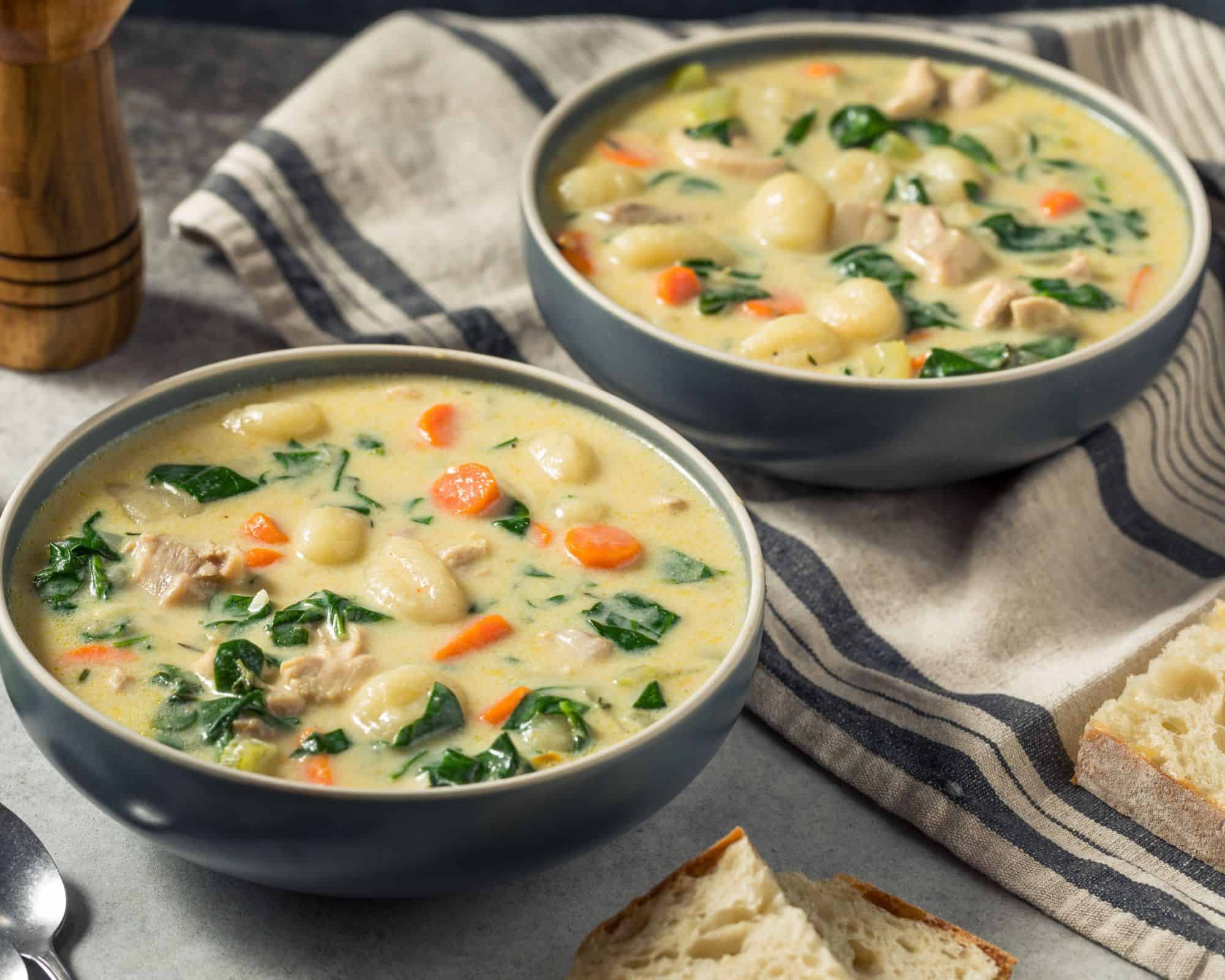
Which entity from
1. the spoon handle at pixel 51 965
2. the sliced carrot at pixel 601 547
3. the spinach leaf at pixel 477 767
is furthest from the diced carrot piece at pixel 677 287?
the spoon handle at pixel 51 965

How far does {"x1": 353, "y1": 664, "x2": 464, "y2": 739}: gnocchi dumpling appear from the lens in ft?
6.70

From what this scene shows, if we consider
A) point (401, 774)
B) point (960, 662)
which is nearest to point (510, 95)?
point (960, 662)

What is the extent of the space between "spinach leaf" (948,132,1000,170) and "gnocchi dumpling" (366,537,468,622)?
1.68 metres

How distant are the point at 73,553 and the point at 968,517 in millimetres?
1628

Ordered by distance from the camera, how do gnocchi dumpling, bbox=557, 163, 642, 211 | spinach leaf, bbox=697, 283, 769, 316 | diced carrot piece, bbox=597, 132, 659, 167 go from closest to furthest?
spinach leaf, bbox=697, 283, 769, 316 < gnocchi dumpling, bbox=557, 163, 642, 211 < diced carrot piece, bbox=597, 132, 659, 167

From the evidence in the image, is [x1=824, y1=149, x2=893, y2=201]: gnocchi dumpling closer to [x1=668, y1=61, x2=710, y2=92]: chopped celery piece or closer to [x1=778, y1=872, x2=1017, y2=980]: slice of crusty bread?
[x1=668, y1=61, x2=710, y2=92]: chopped celery piece

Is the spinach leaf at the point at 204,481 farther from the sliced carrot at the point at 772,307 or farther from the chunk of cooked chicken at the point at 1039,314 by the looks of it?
the chunk of cooked chicken at the point at 1039,314

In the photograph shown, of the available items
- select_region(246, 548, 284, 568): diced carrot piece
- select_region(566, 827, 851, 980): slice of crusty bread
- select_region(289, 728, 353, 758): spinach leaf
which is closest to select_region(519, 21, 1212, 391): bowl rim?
select_region(246, 548, 284, 568): diced carrot piece

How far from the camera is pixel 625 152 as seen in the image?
341cm

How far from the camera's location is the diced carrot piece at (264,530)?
2336 mm

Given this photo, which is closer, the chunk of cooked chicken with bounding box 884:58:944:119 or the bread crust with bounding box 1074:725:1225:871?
the bread crust with bounding box 1074:725:1225:871

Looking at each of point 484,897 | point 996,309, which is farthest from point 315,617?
point 996,309

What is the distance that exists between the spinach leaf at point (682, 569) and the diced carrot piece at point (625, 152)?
1239 millimetres

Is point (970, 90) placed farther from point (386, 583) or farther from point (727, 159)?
point (386, 583)
